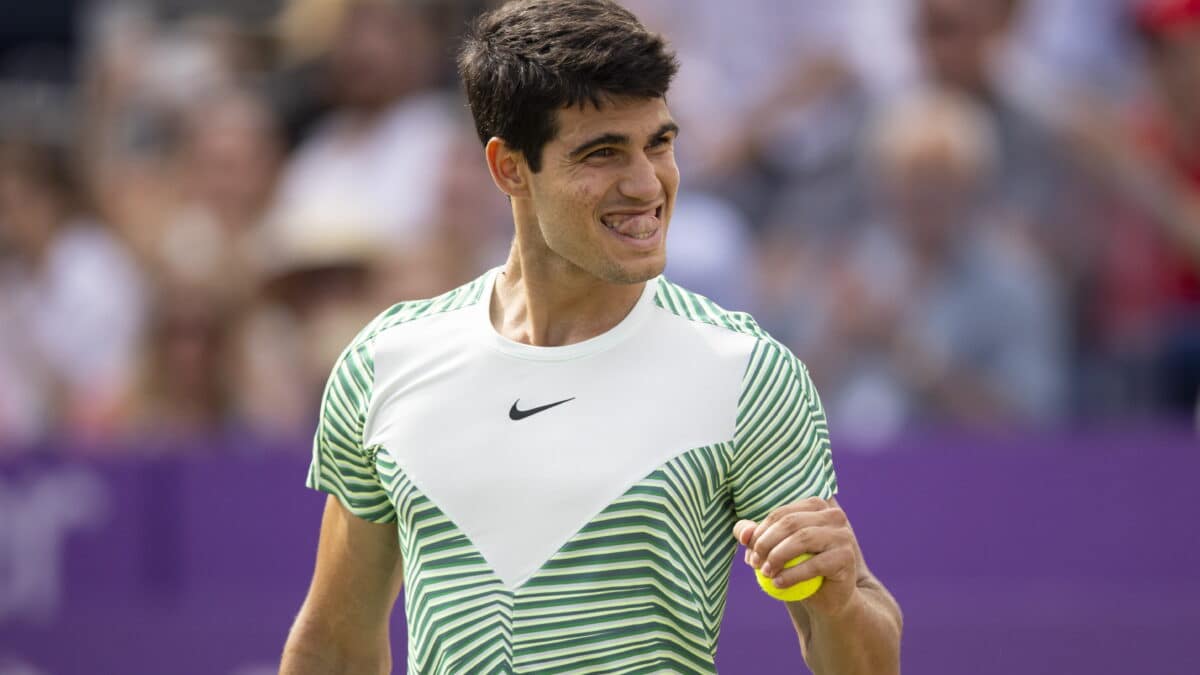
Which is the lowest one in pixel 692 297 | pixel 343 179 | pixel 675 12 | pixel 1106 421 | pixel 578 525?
pixel 578 525

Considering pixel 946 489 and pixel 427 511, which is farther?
pixel 946 489

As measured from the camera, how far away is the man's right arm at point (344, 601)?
9.93 ft

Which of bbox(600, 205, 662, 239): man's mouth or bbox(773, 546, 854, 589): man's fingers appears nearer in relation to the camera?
bbox(773, 546, 854, 589): man's fingers

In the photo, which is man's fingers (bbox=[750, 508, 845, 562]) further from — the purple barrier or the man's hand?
the purple barrier

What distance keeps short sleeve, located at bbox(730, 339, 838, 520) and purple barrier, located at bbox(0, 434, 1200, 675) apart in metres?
3.31

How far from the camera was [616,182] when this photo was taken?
2744 millimetres

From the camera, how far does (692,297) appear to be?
116 inches

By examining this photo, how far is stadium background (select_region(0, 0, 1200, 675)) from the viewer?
5.86 metres

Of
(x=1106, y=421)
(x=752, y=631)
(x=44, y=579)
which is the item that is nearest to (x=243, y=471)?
(x=44, y=579)

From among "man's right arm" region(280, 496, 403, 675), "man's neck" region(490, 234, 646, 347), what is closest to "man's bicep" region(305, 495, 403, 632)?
"man's right arm" region(280, 496, 403, 675)

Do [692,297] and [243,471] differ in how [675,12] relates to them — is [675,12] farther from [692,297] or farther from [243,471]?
[692,297]

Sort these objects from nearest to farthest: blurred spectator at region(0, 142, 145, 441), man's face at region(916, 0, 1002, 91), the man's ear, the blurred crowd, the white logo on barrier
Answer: the man's ear, the blurred crowd, man's face at region(916, 0, 1002, 91), the white logo on barrier, blurred spectator at region(0, 142, 145, 441)

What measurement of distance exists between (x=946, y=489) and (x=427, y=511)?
11.4ft

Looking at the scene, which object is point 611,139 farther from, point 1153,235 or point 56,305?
point 56,305
